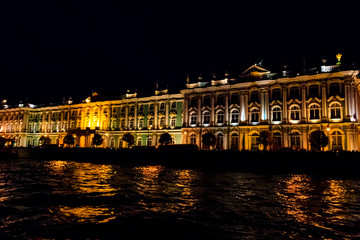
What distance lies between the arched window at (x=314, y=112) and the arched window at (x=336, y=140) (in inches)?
126

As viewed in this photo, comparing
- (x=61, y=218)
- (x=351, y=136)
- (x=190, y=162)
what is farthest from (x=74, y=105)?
(x=61, y=218)

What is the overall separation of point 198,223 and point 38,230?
15.4 ft

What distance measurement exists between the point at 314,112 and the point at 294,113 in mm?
2648

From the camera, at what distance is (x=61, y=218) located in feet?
30.1

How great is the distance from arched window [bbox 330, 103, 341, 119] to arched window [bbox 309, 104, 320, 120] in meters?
1.65

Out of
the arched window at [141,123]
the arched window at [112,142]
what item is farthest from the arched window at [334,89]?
the arched window at [112,142]

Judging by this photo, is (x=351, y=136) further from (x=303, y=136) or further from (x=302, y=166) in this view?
(x=302, y=166)

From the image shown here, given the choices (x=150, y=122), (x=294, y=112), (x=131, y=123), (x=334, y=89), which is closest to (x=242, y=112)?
(x=294, y=112)

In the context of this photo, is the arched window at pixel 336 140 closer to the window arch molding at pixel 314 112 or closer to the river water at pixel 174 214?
the window arch molding at pixel 314 112

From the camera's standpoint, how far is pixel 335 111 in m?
37.8

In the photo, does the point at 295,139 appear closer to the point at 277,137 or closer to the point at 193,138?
the point at 277,137

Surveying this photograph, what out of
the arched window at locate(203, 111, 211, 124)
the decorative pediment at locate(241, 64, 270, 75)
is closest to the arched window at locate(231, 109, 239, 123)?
the arched window at locate(203, 111, 211, 124)

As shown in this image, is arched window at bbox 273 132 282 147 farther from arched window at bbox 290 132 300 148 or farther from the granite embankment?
the granite embankment

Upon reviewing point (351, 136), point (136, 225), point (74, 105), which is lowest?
point (136, 225)
